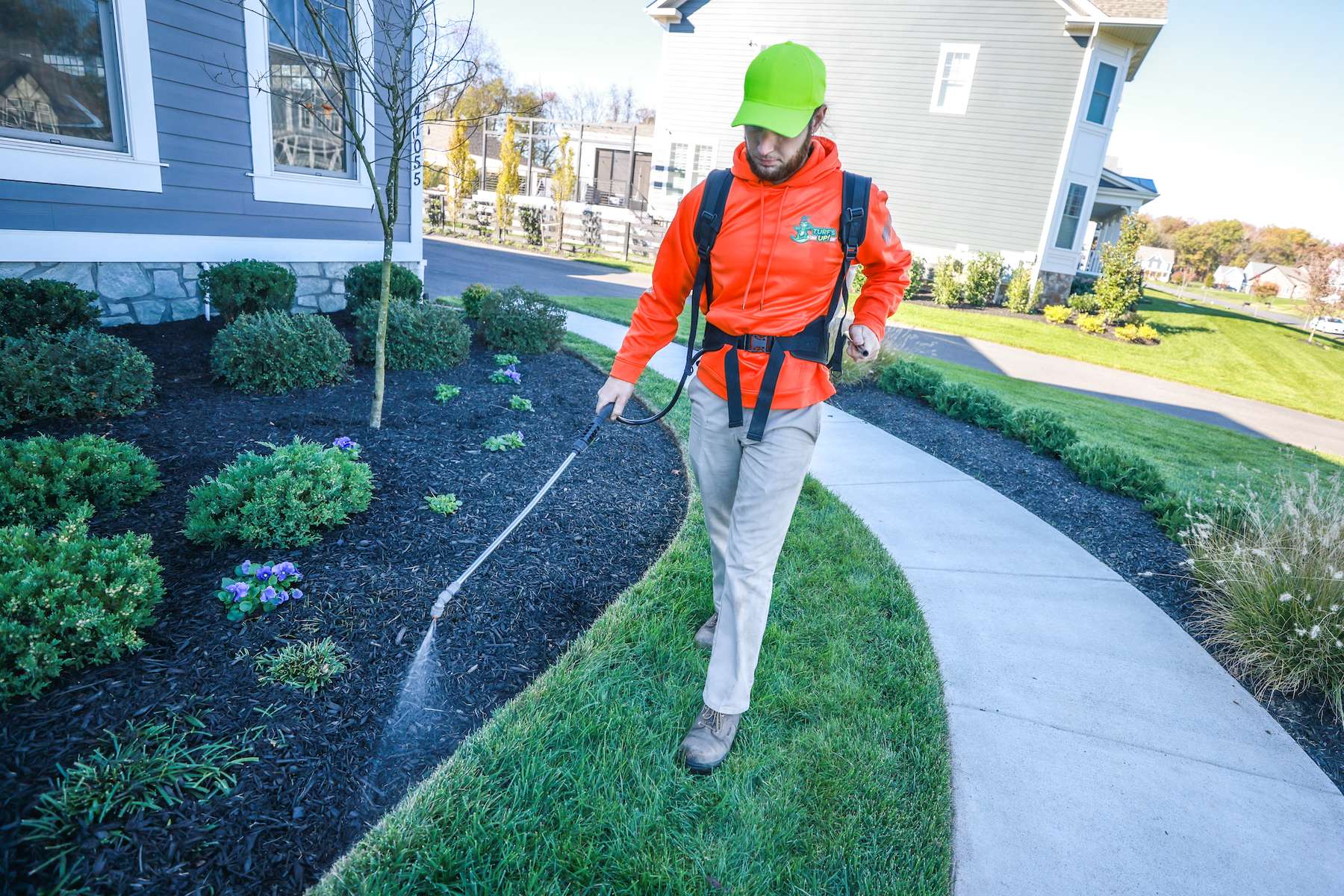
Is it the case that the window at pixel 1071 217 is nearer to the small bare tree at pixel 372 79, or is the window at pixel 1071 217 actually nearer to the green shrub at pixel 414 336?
the small bare tree at pixel 372 79

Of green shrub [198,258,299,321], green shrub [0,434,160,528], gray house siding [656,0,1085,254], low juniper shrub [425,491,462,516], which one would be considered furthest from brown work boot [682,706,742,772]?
gray house siding [656,0,1085,254]

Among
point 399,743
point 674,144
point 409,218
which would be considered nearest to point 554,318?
point 409,218

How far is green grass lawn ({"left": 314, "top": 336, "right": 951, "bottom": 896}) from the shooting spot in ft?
6.21

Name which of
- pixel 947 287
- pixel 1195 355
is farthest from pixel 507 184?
pixel 1195 355

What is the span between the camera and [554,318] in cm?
705

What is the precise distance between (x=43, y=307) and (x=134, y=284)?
4.01 feet

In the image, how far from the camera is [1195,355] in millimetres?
15992

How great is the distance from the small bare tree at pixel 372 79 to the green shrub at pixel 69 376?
1296mm

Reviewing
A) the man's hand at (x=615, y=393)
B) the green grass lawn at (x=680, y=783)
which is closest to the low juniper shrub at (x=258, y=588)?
the green grass lawn at (x=680, y=783)

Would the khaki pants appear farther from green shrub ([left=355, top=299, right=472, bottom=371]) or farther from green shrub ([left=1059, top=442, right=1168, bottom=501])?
green shrub ([left=355, top=299, right=472, bottom=371])

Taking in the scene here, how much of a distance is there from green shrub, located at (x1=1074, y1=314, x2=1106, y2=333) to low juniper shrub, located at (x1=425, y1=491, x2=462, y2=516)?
671 inches

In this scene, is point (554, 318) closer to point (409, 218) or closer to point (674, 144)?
point (409, 218)

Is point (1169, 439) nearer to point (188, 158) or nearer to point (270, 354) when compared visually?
point (270, 354)

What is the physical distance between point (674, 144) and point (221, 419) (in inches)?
773
